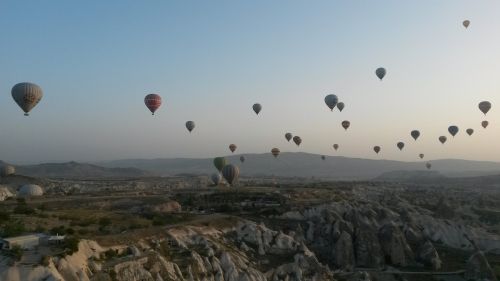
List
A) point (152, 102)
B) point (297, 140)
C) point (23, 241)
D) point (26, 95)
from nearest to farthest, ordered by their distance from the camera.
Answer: point (23, 241), point (26, 95), point (152, 102), point (297, 140)

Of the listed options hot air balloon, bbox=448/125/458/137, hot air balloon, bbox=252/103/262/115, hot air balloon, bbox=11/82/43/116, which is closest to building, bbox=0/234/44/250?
hot air balloon, bbox=11/82/43/116

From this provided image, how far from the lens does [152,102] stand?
67.2 metres

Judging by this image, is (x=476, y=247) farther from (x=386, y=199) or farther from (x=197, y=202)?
(x=197, y=202)

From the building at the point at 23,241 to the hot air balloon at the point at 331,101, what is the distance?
5654cm

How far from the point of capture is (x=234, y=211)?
6122 cm

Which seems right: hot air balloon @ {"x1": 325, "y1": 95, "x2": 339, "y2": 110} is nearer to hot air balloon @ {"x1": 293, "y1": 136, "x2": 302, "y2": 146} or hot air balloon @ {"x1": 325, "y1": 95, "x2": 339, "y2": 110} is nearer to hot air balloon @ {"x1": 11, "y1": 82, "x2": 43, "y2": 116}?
hot air balloon @ {"x1": 293, "y1": 136, "x2": 302, "y2": 146}

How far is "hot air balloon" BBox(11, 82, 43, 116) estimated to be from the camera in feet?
182

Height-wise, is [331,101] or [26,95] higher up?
[331,101]

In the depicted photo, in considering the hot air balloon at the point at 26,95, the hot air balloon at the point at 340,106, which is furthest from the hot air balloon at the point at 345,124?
the hot air balloon at the point at 26,95

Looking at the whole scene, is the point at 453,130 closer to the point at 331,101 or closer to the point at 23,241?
the point at 331,101

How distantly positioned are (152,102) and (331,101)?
90.3 feet

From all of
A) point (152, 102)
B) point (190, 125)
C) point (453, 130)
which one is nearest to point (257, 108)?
point (190, 125)

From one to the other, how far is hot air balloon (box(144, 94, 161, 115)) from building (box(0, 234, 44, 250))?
3841 centimetres

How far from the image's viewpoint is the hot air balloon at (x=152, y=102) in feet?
220
